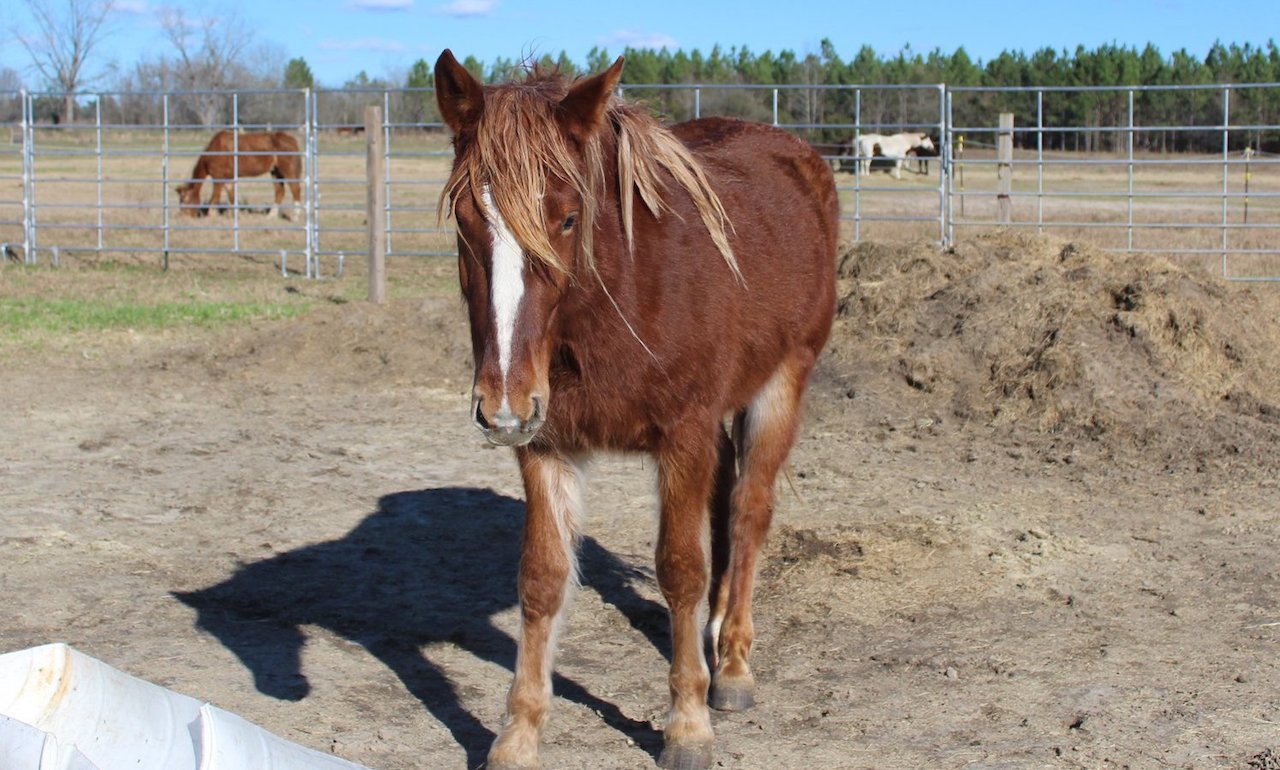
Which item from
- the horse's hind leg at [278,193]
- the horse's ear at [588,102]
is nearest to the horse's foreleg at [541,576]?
the horse's ear at [588,102]

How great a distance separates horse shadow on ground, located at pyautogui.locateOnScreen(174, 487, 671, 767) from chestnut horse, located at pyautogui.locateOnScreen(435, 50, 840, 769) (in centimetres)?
39

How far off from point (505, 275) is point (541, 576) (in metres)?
1.00

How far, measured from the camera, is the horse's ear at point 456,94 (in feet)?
10.4

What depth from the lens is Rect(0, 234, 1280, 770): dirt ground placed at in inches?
149

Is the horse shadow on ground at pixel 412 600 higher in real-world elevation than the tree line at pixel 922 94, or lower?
lower

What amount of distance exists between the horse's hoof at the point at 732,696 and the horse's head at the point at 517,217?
53.7 inches

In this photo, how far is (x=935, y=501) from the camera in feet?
19.9

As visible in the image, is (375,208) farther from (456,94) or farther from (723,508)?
(456,94)

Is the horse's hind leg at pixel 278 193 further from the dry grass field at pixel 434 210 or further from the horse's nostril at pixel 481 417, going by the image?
the horse's nostril at pixel 481 417

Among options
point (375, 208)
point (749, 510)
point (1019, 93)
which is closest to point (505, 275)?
point (749, 510)

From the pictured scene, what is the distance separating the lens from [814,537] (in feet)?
18.0

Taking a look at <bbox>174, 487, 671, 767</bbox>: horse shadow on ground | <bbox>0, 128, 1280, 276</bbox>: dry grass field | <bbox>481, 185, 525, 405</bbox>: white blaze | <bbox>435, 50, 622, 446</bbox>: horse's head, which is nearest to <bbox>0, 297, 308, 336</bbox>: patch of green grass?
<bbox>0, 128, 1280, 276</bbox>: dry grass field

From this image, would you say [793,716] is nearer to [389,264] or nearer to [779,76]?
[389,264]

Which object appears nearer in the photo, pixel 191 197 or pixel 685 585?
pixel 685 585
